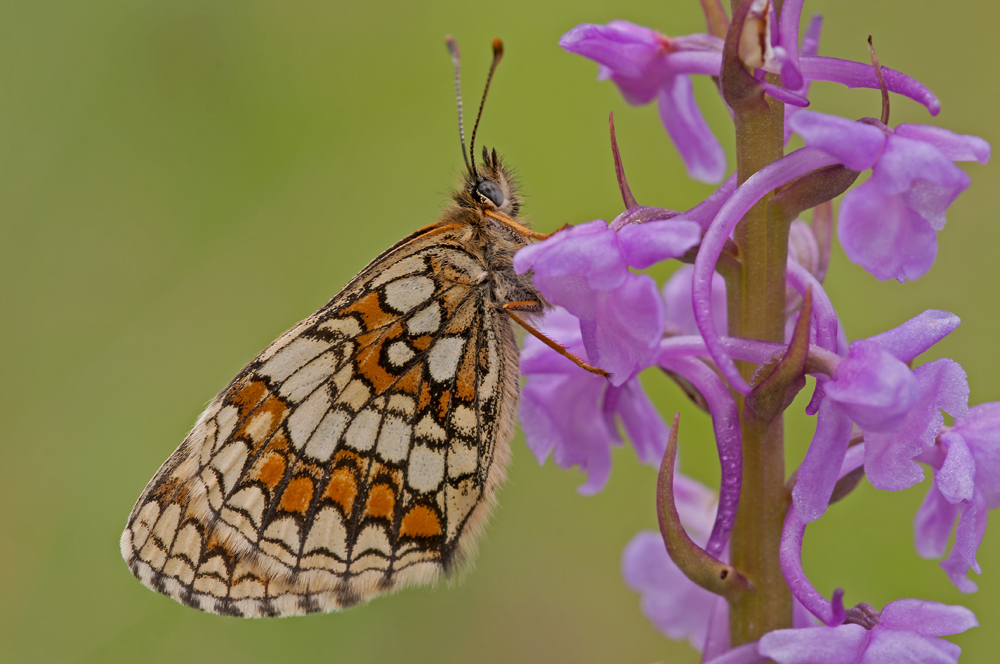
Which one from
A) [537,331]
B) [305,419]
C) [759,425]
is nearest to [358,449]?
[305,419]

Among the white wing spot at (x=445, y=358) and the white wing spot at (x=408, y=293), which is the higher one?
the white wing spot at (x=408, y=293)

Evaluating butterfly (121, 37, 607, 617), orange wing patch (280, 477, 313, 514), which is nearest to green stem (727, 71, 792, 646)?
butterfly (121, 37, 607, 617)

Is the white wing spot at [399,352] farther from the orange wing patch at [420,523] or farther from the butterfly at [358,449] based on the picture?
the orange wing patch at [420,523]

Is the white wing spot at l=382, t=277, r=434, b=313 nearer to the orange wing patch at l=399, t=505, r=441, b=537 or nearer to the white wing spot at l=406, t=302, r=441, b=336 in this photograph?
the white wing spot at l=406, t=302, r=441, b=336

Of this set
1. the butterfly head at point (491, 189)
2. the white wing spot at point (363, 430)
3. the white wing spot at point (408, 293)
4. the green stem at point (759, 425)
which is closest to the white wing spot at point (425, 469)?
the white wing spot at point (363, 430)

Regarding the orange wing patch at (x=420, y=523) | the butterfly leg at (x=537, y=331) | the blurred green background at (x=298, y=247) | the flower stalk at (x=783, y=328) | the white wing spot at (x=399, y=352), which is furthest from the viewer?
the blurred green background at (x=298, y=247)
